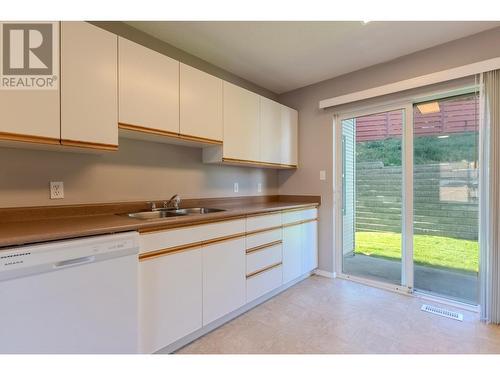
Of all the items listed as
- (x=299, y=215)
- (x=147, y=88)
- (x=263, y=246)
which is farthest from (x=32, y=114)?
(x=299, y=215)

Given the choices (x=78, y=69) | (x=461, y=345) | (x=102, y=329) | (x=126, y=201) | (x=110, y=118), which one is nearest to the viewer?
(x=102, y=329)

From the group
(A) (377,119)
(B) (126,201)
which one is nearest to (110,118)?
(B) (126,201)

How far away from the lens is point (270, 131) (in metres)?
2.78

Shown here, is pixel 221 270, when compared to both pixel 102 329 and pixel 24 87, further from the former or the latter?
Result: pixel 24 87

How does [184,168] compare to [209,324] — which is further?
[184,168]

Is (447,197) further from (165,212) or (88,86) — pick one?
(88,86)

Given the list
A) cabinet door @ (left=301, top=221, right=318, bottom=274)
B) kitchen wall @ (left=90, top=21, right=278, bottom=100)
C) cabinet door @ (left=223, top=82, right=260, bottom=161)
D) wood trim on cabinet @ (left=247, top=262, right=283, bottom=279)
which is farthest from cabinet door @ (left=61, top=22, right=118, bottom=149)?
cabinet door @ (left=301, top=221, right=318, bottom=274)

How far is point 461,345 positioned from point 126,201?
8.65 ft

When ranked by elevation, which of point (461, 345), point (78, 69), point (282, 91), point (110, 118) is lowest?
point (461, 345)

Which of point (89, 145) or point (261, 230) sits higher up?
point (89, 145)

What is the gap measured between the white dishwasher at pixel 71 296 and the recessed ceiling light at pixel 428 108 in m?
2.78

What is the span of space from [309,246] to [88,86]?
2.55 meters
